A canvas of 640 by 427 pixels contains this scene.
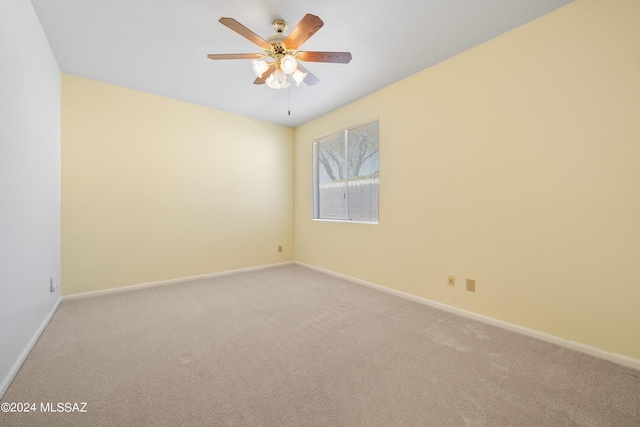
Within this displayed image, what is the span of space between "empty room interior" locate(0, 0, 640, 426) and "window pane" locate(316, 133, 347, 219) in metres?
0.42

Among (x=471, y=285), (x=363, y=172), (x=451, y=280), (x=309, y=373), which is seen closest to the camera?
(x=309, y=373)

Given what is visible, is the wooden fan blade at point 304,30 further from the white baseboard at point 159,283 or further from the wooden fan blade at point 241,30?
the white baseboard at point 159,283

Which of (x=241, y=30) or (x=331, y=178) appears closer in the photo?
(x=241, y=30)

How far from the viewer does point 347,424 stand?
120 cm

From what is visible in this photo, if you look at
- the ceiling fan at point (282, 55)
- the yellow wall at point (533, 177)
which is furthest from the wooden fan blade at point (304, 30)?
the yellow wall at point (533, 177)

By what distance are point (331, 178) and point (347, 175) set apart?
39 cm

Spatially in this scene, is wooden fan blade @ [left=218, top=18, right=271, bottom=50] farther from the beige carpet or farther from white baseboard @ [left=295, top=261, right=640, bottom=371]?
Result: white baseboard @ [left=295, top=261, right=640, bottom=371]

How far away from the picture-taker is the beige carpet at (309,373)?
1251 millimetres

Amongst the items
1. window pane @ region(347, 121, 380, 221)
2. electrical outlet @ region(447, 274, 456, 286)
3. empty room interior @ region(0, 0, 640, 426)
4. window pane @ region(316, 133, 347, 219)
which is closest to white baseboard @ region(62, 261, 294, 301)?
empty room interior @ region(0, 0, 640, 426)

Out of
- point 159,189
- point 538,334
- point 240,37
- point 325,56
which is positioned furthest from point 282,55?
point 538,334

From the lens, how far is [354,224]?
3.65 m

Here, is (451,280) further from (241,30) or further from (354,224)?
(241,30)

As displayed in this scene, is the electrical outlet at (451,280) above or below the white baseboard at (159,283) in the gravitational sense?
above

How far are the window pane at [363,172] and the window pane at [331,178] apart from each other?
0.56ft
